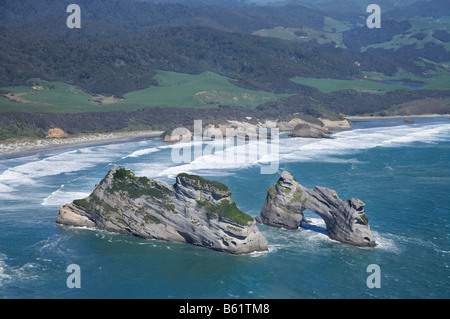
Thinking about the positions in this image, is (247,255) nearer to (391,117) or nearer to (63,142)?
(63,142)

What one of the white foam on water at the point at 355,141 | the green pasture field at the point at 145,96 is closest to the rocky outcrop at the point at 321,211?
the white foam on water at the point at 355,141

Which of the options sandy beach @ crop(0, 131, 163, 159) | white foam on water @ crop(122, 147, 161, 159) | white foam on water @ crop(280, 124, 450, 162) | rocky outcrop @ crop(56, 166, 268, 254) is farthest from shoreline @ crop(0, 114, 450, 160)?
rocky outcrop @ crop(56, 166, 268, 254)

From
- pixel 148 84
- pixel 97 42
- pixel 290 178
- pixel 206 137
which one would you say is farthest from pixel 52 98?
pixel 290 178

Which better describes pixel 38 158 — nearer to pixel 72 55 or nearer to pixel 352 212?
pixel 352 212

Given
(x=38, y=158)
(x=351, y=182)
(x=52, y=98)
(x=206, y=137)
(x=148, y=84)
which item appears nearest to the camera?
(x=351, y=182)

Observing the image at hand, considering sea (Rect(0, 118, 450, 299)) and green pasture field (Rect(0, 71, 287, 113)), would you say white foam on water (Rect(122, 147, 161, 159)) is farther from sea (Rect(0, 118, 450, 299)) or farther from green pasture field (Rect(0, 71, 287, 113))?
green pasture field (Rect(0, 71, 287, 113))

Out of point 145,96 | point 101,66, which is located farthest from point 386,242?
point 101,66
